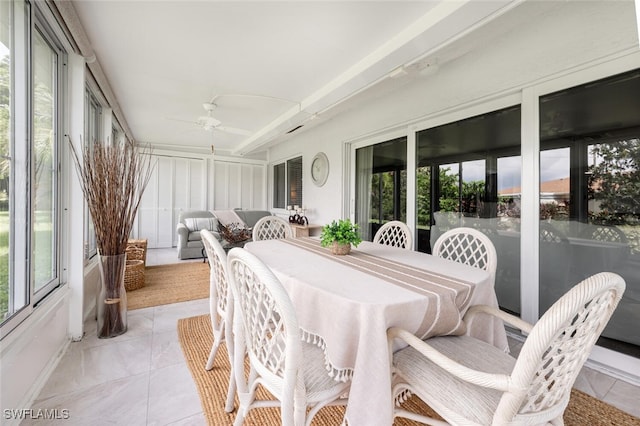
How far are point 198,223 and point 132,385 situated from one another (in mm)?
4125

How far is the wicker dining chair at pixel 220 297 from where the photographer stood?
139 centimetres

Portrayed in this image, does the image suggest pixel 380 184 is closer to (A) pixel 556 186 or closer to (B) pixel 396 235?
(B) pixel 396 235

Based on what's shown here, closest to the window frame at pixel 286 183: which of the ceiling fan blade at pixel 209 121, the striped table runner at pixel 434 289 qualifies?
the ceiling fan blade at pixel 209 121

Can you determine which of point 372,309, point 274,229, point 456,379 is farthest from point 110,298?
point 456,379

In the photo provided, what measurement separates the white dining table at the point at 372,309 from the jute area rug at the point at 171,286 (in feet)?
6.57

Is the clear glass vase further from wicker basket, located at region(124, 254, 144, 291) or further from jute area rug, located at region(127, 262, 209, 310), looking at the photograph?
wicker basket, located at region(124, 254, 144, 291)

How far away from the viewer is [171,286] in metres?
3.43

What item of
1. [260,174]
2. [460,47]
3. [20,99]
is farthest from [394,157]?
[260,174]

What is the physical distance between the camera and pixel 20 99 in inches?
58.9

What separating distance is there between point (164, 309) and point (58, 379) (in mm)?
1093

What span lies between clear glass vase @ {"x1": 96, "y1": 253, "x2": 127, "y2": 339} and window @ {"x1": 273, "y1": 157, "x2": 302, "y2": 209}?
362 centimetres

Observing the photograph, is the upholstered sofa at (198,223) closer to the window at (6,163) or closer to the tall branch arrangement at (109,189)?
the tall branch arrangement at (109,189)

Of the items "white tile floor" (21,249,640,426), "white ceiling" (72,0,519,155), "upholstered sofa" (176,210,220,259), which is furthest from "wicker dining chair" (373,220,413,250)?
"upholstered sofa" (176,210,220,259)

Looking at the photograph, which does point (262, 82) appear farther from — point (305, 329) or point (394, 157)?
point (305, 329)
